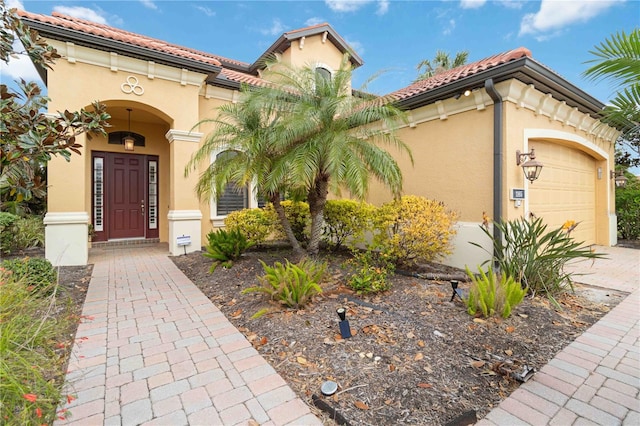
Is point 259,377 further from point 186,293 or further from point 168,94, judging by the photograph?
point 168,94

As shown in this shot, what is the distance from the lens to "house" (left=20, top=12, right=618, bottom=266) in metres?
6.12

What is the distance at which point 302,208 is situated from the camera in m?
7.93

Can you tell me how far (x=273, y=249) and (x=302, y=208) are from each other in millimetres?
1379

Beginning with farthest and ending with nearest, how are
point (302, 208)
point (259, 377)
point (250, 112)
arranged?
point (302, 208) → point (250, 112) → point (259, 377)

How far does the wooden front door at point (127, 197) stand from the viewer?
954 centimetres

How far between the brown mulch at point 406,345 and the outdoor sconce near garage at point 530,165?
7.51 feet

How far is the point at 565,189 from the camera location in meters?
8.14

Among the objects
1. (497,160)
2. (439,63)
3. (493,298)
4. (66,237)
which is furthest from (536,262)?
(439,63)

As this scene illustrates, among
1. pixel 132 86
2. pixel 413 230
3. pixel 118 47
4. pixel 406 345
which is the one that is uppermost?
pixel 118 47

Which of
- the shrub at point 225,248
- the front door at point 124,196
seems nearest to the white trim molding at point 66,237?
the front door at point 124,196

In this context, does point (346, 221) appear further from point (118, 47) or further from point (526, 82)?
point (118, 47)

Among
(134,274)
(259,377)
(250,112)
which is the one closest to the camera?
(259,377)

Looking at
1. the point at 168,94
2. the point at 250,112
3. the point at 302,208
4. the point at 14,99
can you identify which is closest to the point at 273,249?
the point at 302,208

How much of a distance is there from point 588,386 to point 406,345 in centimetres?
156
